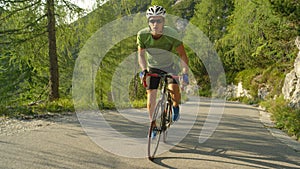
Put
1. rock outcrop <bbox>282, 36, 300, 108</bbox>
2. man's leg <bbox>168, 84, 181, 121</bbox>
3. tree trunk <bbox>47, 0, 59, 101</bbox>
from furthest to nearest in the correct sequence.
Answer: rock outcrop <bbox>282, 36, 300, 108</bbox> < tree trunk <bbox>47, 0, 59, 101</bbox> < man's leg <bbox>168, 84, 181, 121</bbox>

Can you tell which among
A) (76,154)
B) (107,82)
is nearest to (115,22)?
(107,82)

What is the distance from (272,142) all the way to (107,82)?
52.1ft

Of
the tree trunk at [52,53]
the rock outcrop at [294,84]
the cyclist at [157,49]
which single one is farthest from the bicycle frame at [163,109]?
the rock outcrop at [294,84]

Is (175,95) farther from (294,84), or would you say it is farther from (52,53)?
(294,84)

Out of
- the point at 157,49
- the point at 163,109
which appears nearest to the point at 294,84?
the point at 163,109

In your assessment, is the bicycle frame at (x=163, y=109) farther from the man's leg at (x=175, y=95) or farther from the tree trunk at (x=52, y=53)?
the tree trunk at (x=52, y=53)

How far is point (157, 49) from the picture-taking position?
422 centimetres

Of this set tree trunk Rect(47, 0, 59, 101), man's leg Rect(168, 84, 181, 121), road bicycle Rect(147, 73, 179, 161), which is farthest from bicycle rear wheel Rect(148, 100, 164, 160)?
tree trunk Rect(47, 0, 59, 101)

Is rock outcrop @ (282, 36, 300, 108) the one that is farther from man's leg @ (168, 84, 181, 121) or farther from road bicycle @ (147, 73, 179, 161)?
road bicycle @ (147, 73, 179, 161)

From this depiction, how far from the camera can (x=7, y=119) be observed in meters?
5.83

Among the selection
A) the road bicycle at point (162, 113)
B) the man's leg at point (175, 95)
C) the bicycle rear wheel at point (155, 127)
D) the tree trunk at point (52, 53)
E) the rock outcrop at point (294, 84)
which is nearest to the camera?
the bicycle rear wheel at point (155, 127)

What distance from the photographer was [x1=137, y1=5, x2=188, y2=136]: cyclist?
13.4 feet

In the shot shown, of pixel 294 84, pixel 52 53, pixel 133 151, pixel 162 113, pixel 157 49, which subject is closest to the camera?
pixel 133 151

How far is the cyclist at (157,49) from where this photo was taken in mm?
4098
